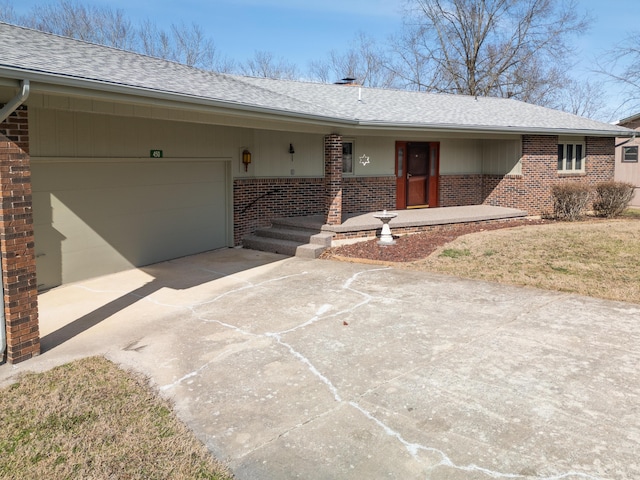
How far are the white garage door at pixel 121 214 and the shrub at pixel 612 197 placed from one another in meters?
11.0

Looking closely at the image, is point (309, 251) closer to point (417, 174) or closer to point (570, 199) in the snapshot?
point (417, 174)

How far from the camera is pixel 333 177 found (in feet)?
37.7

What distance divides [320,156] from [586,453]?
35.1 feet

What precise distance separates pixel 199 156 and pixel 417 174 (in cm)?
741

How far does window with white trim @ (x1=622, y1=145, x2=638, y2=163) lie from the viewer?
65.7 feet

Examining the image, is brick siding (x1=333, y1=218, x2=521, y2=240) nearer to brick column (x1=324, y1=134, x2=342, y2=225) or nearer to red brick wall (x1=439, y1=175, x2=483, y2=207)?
brick column (x1=324, y1=134, x2=342, y2=225)

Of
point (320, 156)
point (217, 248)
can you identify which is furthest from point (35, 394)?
point (320, 156)

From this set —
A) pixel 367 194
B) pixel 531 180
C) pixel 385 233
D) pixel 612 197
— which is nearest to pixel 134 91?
pixel 385 233

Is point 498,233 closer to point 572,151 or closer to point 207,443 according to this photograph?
point 572,151

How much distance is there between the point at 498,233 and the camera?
39.3 ft

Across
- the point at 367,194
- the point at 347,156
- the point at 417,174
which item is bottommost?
the point at 367,194

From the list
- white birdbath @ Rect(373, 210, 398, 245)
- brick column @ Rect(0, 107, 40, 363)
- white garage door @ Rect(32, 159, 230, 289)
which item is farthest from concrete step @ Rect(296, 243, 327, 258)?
brick column @ Rect(0, 107, 40, 363)

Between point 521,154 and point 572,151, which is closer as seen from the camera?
point 521,154

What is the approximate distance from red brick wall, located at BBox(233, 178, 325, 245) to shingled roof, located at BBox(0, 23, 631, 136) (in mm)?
2079
